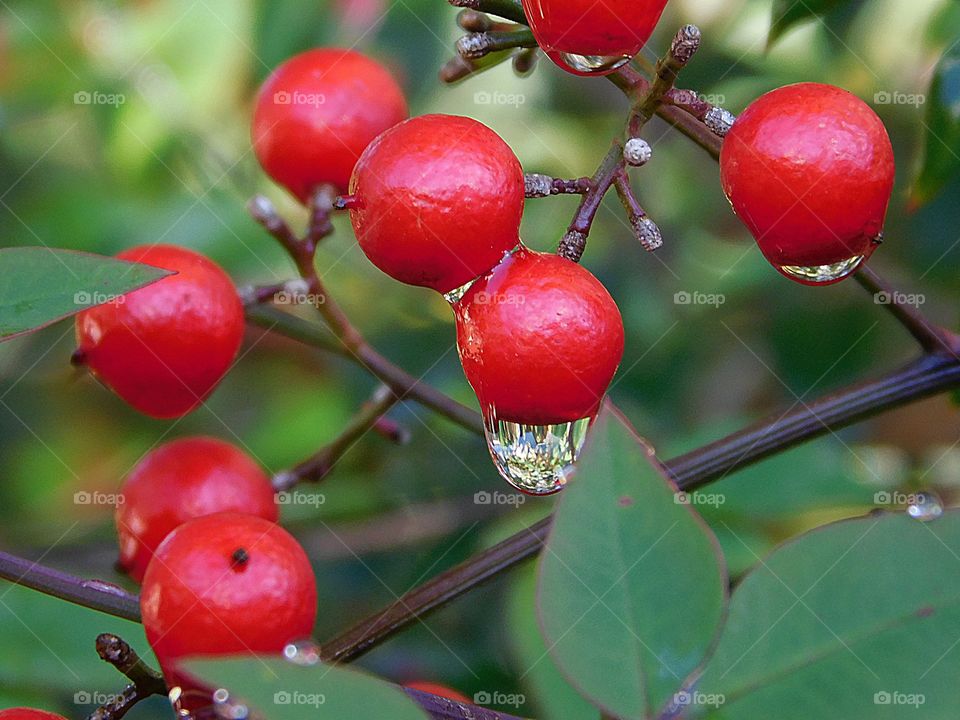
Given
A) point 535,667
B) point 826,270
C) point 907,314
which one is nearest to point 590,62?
point 826,270

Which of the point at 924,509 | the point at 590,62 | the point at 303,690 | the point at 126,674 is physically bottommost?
the point at 126,674

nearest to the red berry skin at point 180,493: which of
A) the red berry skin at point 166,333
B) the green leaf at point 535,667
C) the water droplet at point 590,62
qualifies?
the red berry skin at point 166,333

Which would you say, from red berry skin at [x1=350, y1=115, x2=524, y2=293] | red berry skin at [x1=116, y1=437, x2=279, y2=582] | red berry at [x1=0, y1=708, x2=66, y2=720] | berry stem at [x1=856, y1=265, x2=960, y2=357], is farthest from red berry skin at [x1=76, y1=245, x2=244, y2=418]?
berry stem at [x1=856, y1=265, x2=960, y2=357]

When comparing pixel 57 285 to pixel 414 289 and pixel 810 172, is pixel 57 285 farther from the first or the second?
pixel 414 289

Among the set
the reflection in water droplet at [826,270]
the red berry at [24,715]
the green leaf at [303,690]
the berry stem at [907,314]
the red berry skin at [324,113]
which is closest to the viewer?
the green leaf at [303,690]

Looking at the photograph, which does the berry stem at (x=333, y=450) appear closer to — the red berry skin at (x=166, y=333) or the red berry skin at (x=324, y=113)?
the red berry skin at (x=166, y=333)

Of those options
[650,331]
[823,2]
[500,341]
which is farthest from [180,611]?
[650,331]

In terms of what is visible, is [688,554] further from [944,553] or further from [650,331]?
[650,331]
